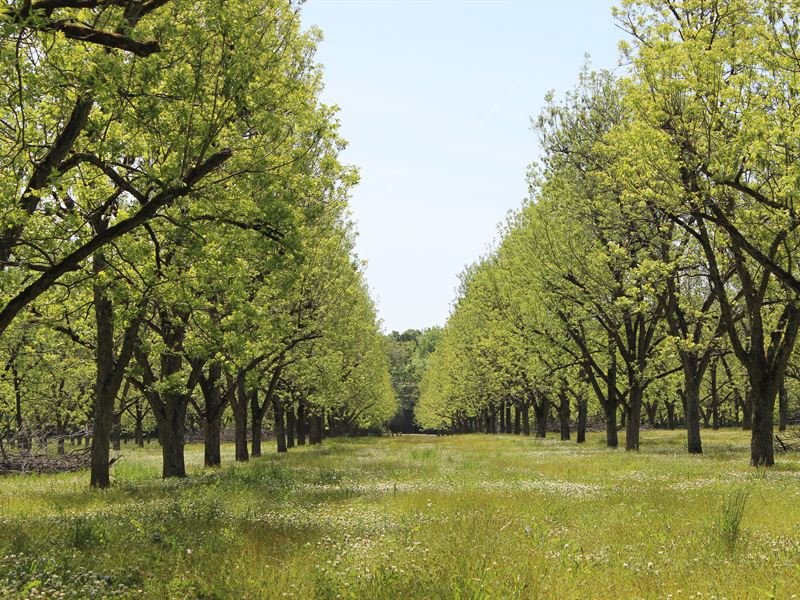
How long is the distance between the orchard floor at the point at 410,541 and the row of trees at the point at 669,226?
6878 millimetres

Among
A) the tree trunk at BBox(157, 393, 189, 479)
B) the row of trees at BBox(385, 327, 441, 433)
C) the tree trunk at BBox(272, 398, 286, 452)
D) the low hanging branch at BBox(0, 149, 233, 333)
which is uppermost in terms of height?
the low hanging branch at BBox(0, 149, 233, 333)

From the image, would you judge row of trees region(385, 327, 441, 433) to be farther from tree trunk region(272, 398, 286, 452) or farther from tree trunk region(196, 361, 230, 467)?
tree trunk region(196, 361, 230, 467)

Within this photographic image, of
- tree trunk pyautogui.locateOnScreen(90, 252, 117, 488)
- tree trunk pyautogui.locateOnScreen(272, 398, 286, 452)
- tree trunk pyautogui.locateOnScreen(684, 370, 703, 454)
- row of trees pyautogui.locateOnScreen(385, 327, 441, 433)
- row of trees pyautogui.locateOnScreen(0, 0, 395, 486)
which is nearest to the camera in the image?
row of trees pyautogui.locateOnScreen(0, 0, 395, 486)

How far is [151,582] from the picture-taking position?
301 inches

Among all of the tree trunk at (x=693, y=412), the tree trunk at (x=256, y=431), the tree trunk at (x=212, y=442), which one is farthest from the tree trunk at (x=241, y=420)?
the tree trunk at (x=693, y=412)

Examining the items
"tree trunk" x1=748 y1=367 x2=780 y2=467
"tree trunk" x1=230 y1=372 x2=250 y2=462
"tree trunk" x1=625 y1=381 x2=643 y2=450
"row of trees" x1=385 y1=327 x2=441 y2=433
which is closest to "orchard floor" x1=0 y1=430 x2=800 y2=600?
"tree trunk" x1=748 y1=367 x2=780 y2=467

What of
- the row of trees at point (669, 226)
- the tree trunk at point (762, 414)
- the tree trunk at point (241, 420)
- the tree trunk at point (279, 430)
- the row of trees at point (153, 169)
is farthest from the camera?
the tree trunk at point (279, 430)

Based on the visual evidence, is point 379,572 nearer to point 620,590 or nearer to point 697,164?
point 620,590

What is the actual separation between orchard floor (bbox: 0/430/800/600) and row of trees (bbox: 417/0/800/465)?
271 inches

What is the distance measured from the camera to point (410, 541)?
984 cm

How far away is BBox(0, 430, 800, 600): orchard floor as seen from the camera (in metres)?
7.32

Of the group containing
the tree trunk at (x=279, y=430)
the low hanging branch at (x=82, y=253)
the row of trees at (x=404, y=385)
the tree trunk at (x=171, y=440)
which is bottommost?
the row of trees at (x=404, y=385)

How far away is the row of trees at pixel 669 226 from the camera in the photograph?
15672 mm

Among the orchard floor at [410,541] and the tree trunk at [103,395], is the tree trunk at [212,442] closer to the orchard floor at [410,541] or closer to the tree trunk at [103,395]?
the tree trunk at [103,395]
